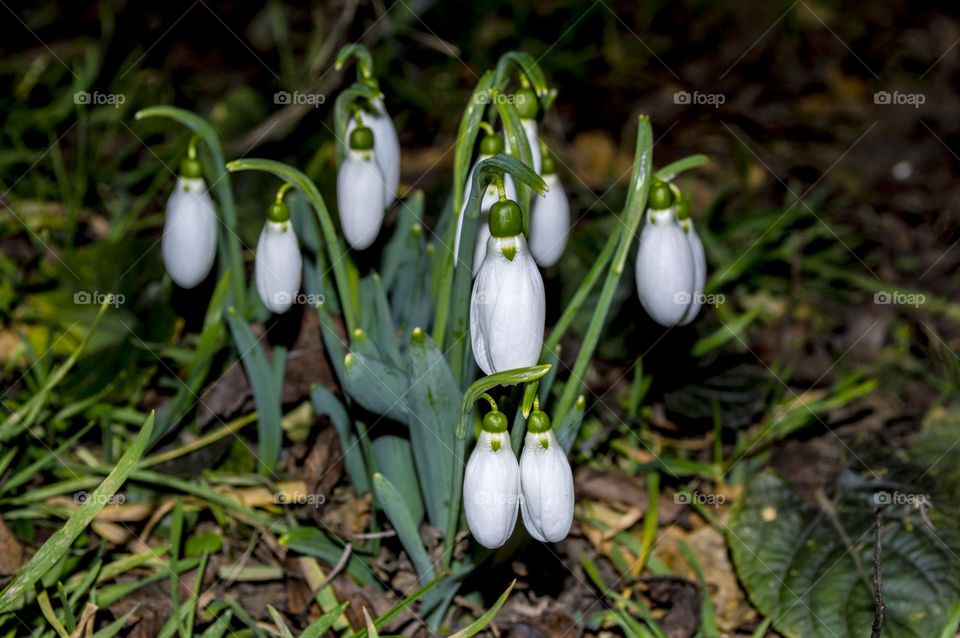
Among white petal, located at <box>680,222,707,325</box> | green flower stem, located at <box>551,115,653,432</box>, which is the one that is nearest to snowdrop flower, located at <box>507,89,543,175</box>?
green flower stem, located at <box>551,115,653,432</box>

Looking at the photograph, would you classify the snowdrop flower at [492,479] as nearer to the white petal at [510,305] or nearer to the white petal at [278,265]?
the white petal at [510,305]

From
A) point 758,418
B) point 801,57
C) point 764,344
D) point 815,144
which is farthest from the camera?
point 801,57

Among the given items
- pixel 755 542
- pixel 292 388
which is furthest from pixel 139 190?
pixel 755 542

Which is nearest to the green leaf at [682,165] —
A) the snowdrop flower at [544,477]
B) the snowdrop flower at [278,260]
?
the snowdrop flower at [544,477]

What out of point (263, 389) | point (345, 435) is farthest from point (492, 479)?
point (263, 389)

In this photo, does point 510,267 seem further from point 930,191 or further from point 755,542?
point 930,191

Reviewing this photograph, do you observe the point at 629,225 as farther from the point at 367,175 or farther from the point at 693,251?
the point at 367,175

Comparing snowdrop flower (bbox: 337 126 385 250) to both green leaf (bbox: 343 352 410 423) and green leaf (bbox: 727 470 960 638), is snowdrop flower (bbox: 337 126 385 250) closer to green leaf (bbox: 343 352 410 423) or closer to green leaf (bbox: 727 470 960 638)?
green leaf (bbox: 343 352 410 423)
